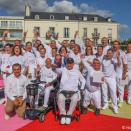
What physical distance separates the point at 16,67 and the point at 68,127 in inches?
75.5

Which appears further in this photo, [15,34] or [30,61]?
[15,34]

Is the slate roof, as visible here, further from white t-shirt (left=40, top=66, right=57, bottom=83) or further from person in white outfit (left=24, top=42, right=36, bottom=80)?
white t-shirt (left=40, top=66, right=57, bottom=83)

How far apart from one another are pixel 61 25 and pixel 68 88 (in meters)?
33.1

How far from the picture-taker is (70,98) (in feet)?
12.5

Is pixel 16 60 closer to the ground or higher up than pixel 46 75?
higher up

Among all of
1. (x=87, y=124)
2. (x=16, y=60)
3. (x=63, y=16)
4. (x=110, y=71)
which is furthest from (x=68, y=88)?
(x=63, y=16)

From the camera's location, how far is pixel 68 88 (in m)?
3.90

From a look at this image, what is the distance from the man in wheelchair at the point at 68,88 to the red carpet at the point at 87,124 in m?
0.20

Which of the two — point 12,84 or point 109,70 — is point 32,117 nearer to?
point 12,84

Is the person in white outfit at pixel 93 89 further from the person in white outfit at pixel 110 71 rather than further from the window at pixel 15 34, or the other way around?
the window at pixel 15 34

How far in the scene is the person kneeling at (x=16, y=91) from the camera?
13.0 ft

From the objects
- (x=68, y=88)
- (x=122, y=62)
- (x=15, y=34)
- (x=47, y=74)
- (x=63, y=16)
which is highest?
(x=63, y=16)

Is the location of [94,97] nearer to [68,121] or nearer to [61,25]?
[68,121]

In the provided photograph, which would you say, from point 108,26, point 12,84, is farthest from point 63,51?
point 108,26
